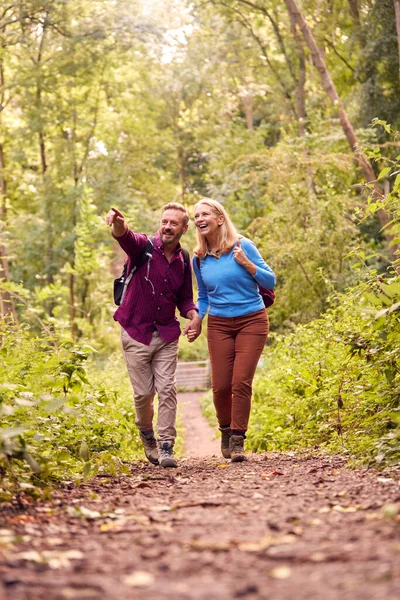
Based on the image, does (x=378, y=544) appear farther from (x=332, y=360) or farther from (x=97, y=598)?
(x=332, y=360)

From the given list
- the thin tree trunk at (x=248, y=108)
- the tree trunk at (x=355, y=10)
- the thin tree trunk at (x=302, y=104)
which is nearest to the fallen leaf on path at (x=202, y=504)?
the thin tree trunk at (x=302, y=104)

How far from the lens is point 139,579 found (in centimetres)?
293

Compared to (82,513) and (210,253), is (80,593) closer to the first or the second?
(82,513)

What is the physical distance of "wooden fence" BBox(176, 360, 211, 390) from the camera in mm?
37031

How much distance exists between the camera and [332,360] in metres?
9.77

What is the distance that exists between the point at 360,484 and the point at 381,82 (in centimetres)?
1598

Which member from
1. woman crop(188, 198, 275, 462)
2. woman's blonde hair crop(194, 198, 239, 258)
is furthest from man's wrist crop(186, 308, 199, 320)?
woman's blonde hair crop(194, 198, 239, 258)

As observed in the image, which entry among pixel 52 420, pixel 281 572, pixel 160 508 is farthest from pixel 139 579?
pixel 52 420

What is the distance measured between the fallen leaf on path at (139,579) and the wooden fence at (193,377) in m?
33.6

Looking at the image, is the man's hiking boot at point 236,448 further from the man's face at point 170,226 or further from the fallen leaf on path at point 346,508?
the fallen leaf on path at point 346,508

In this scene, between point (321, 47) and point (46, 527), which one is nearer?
point (46, 527)

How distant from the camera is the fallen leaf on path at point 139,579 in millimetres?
2885

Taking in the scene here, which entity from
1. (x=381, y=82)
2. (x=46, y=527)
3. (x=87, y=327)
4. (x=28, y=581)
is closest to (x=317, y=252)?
(x=381, y=82)

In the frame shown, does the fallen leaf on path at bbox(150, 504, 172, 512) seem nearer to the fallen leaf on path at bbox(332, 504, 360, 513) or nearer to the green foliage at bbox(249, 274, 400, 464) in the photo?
the fallen leaf on path at bbox(332, 504, 360, 513)
